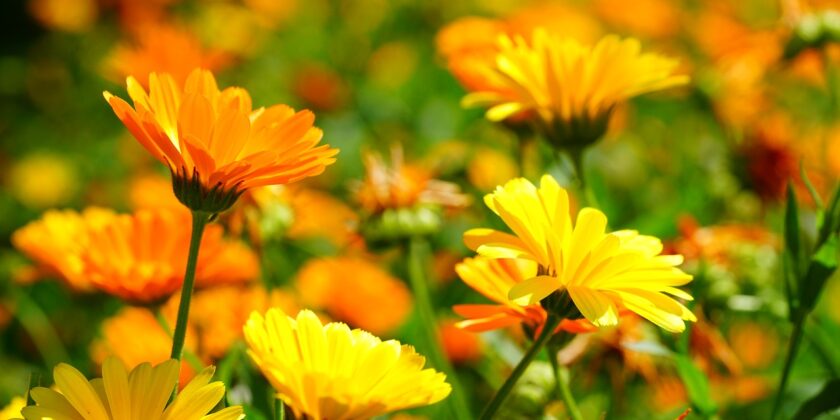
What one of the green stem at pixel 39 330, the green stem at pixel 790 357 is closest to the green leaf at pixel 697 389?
the green stem at pixel 790 357

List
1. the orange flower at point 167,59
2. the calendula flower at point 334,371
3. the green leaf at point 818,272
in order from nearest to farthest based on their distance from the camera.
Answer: the calendula flower at point 334,371
the green leaf at point 818,272
the orange flower at point 167,59

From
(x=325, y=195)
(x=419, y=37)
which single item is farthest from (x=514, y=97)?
(x=419, y=37)

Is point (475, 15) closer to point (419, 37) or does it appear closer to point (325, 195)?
point (419, 37)

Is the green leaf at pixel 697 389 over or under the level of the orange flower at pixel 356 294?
under

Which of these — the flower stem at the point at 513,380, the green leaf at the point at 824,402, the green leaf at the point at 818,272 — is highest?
the flower stem at the point at 513,380

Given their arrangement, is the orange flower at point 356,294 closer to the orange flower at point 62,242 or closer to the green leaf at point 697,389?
the orange flower at point 62,242

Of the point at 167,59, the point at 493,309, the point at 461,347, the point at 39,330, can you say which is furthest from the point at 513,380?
the point at 167,59
